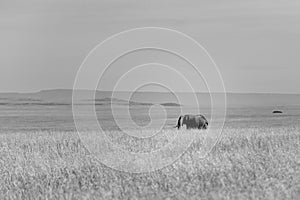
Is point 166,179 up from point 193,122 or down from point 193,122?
down

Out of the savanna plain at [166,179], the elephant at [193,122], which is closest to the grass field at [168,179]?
the savanna plain at [166,179]

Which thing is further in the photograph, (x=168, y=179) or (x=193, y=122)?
(x=193, y=122)

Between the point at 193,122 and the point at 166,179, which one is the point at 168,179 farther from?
the point at 193,122

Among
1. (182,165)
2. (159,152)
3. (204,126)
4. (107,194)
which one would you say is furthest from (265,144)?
(204,126)

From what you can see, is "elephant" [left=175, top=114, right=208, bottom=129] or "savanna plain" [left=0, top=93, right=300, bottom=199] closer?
"savanna plain" [left=0, top=93, right=300, bottom=199]

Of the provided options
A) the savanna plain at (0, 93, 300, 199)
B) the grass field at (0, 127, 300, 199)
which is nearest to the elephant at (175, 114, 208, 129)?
the savanna plain at (0, 93, 300, 199)

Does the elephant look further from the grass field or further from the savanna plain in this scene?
the grass field

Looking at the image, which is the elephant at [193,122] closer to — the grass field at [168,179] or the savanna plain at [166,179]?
the savanna plain at [166,179]

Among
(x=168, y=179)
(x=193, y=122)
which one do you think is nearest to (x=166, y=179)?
(x=168, y=179)

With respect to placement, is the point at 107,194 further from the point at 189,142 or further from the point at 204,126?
the point at 204,126

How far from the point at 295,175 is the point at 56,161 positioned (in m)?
6.17

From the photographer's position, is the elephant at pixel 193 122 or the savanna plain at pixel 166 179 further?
the elephant at pixel 193 122

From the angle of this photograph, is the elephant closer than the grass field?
No

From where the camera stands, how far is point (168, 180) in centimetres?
977
